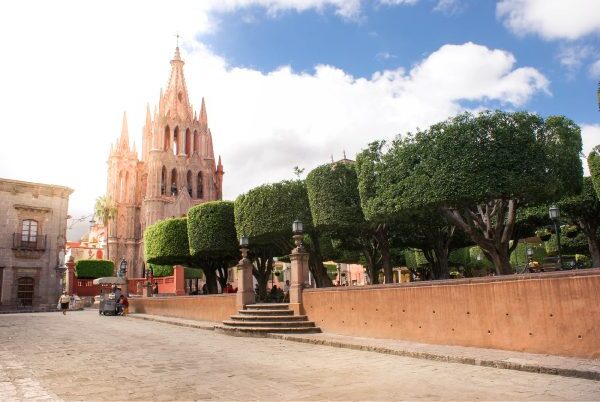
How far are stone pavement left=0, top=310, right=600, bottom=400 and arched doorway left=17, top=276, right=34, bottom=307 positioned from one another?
29.2 m

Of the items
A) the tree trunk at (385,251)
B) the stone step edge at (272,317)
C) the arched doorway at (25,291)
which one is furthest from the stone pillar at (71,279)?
the tree trunk at (385,251)

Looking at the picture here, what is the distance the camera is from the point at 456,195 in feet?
48.4

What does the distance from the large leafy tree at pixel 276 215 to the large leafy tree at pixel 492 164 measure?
6735mm

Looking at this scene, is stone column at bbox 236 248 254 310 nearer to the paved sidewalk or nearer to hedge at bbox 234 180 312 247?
hedge at bbox 234 180 312 247

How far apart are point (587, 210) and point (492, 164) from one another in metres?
13.0

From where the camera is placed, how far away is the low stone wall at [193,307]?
20391 mm

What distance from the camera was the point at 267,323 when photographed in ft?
52.6

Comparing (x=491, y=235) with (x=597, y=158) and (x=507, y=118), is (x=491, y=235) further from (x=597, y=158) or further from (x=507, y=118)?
(x=597, y=158)

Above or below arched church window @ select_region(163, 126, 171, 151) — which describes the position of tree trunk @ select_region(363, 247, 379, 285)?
below

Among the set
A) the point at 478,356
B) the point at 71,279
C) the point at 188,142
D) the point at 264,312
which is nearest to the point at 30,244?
the point at 71,279

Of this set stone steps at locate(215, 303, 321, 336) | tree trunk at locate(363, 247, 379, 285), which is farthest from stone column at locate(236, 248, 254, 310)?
tree trunk at locate(363, 247, 379, 285)

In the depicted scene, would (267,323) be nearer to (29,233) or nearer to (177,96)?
(29,233)

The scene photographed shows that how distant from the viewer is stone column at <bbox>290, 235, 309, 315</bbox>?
16594mm

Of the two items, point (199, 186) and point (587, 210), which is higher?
point (199, 186)
